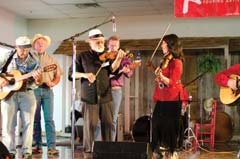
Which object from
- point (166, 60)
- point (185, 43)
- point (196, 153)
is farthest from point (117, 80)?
point (185, 43)

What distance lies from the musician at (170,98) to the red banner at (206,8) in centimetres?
60

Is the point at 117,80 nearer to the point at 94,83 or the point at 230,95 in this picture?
the point at 94,83

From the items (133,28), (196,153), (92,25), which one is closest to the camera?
(196,153)

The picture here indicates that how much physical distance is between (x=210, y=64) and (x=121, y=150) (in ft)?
15.7

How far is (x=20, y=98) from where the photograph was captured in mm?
4680

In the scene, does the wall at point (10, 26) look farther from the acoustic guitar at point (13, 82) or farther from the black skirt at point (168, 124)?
the black skirt at point (168, 124)

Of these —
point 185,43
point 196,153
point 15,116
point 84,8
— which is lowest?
point 196,153

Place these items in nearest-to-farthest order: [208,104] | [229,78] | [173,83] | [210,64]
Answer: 1. [173,83]
2. [229,78]
3. [210,64]
4. [208,104]

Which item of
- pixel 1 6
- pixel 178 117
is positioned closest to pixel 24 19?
pixel 1 6

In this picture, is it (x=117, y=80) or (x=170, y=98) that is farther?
(x=117, y=80)

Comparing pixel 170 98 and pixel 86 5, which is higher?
pixel 86 5

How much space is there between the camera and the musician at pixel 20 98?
4637 mm

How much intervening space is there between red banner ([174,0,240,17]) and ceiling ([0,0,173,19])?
2841 millimetres

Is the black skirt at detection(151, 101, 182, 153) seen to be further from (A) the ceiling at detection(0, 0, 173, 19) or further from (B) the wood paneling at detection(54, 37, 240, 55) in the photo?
(B) the wood paneling at detection(54, 37, 240, 55)
